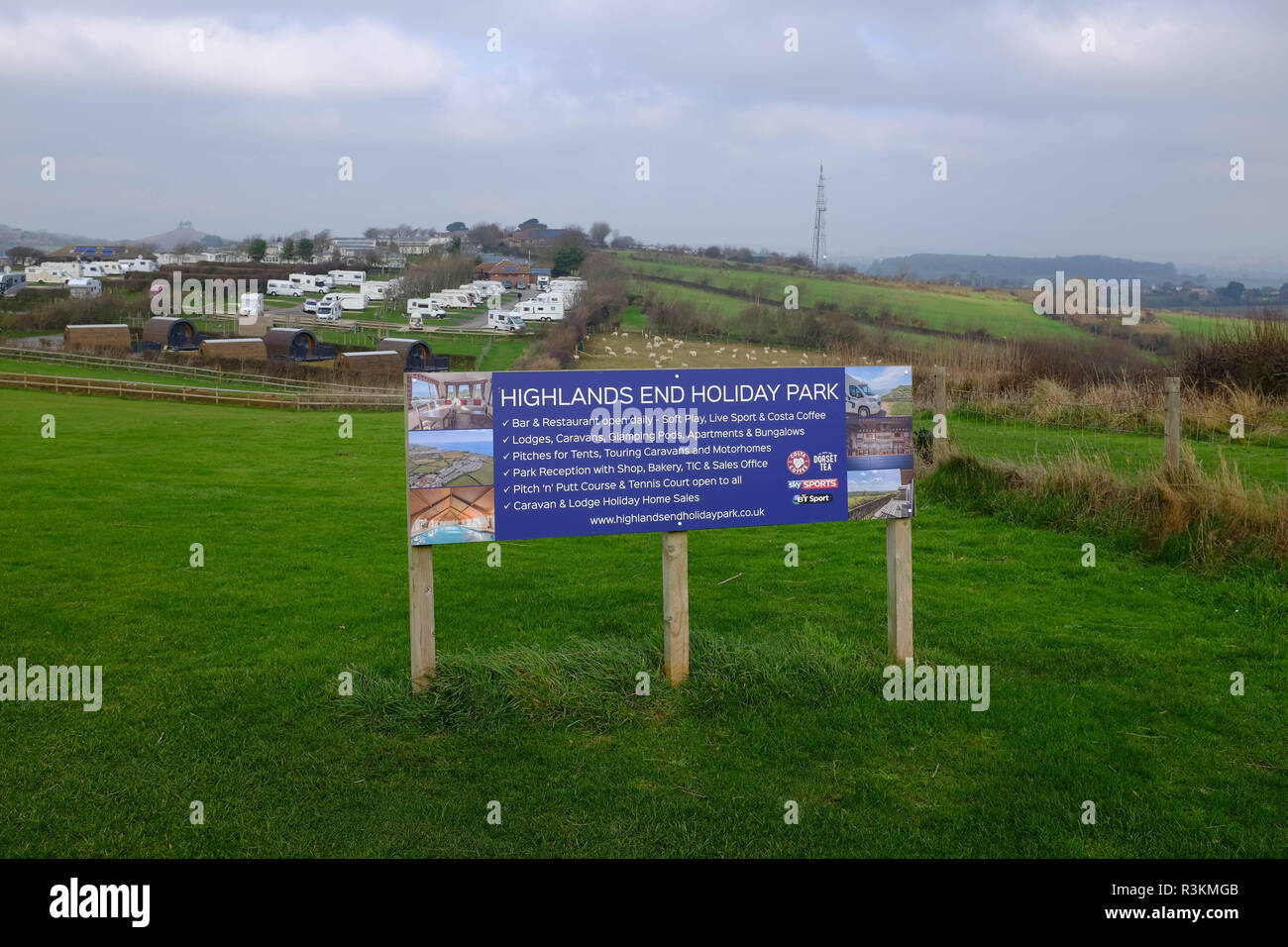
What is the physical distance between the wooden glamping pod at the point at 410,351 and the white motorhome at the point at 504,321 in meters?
3.91

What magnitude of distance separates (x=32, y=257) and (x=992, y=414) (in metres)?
99.1

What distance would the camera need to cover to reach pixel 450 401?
253 inches

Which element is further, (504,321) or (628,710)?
(504,321)

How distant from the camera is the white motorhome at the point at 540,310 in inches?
1909

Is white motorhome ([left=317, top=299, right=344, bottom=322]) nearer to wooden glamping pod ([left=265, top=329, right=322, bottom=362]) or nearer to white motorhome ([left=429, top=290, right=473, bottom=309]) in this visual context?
wooden glamping pod ([left=265, top=329, right=322, bottom=362])

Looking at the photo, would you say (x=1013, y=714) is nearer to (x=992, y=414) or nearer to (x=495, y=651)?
(x=495, y=651)

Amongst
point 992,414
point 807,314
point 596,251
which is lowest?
point 992,414

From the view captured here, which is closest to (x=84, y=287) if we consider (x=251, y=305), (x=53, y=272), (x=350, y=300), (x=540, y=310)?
Result: (x=53, y=272)

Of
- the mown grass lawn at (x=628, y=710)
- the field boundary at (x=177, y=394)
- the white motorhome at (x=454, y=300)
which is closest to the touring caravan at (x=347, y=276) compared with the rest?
the white motorhome at (x=454, y=300)

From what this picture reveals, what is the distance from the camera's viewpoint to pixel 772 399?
7.12 m

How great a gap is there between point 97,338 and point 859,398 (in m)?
65.4

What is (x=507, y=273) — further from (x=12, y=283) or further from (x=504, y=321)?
(x=12, y=283)

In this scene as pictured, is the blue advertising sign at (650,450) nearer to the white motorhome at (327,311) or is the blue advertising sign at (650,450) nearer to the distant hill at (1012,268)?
the distant hill at (1012,268)
